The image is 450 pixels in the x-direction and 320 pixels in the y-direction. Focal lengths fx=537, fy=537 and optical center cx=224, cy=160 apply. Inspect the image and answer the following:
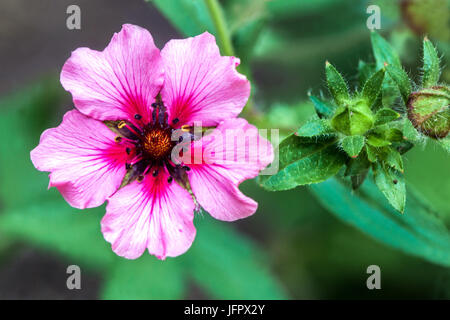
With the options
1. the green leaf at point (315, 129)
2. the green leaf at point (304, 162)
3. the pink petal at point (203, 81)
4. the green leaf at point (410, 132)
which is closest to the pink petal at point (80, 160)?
the pink petal at point (203, 81)

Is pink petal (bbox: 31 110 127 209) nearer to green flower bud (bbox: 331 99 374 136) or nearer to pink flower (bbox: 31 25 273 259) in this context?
pink flower (bbox: 31 25 273 259)

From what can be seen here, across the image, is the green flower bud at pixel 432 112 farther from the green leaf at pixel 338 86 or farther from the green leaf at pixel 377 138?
the green leaf at pixel 338 86

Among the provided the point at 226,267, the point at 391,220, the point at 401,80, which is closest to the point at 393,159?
the point at 401,80

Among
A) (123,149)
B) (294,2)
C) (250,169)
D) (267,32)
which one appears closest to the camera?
(250,169)

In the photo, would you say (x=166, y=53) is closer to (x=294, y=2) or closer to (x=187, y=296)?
(x=294, y=2)
